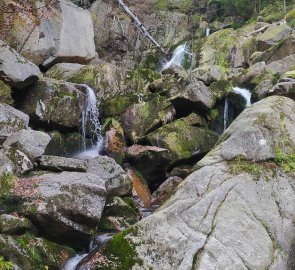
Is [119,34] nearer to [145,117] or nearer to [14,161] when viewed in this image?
[145,117]

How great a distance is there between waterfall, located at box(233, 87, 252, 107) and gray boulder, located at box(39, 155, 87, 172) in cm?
830

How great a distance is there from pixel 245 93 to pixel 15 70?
28.9 feet

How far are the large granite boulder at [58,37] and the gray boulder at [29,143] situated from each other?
6.73 meters

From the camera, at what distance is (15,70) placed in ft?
37.0

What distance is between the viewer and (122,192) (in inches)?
376

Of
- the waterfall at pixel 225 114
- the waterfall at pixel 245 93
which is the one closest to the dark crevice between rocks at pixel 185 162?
the waterfall at pixel 225 114

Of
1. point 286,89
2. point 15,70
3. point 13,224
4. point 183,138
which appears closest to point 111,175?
point 13,224

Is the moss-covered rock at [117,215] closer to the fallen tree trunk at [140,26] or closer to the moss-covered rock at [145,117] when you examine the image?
the moss-covered rock at [145,117]

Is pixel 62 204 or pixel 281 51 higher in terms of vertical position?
pixel 62 204

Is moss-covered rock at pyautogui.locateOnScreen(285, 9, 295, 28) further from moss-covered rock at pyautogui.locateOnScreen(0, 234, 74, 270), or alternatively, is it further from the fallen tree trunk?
moss-covered rock at pyautogui.locateOnScreen(0, 234, 74, 270)

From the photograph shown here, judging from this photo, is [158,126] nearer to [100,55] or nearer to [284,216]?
[284,216]

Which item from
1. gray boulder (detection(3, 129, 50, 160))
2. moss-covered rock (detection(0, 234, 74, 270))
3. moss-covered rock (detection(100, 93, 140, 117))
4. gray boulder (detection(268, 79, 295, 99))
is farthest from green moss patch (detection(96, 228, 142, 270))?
moss-covered rock (detection(100, 93, 140, 117))

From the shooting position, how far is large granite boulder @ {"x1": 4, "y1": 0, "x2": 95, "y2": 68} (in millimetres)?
15190

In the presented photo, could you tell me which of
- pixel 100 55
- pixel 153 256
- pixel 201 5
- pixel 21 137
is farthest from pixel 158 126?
pixel 201 5
